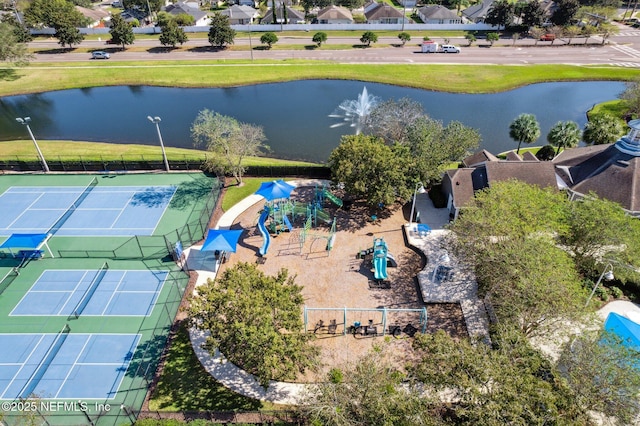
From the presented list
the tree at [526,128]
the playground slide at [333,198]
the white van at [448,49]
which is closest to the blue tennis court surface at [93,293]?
the playground slide at [333,198]

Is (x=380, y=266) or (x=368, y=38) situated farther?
(x=368, y=38)

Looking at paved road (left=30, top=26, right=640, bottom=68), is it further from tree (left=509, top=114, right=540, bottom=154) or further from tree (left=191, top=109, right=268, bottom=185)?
tree (left=191, top=109, right=268, bottom=185)

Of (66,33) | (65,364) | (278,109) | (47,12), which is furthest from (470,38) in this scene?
(47,12)

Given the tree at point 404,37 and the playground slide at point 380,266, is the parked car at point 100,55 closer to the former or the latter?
the tree at point 404,37

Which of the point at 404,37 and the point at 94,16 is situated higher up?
the point at 94,16

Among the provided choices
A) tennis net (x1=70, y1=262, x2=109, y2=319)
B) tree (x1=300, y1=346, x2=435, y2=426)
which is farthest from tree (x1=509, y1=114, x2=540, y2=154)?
tennis net (x1=70, y1=262, x2=109, y2=319)

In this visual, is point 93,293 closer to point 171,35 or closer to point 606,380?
point 606,380

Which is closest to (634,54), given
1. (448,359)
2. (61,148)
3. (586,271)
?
(586,271)
